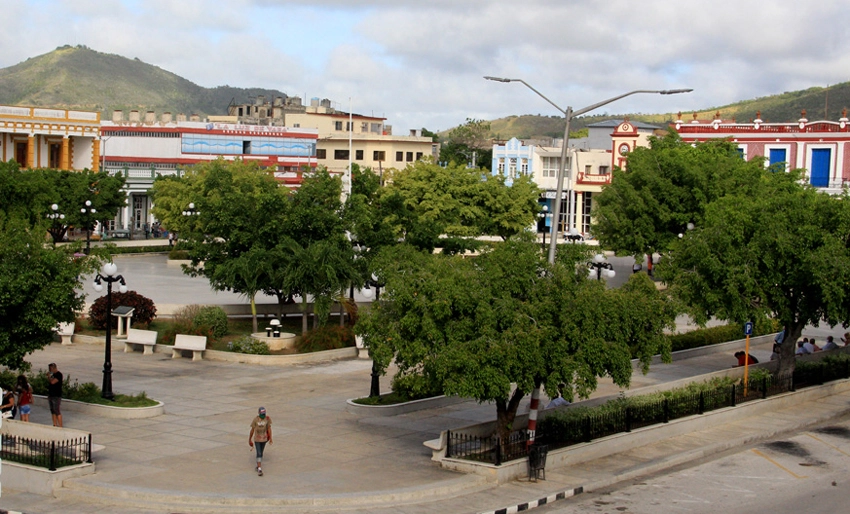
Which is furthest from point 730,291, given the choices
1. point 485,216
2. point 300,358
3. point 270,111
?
point 270,111

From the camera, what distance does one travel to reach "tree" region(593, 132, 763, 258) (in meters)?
50.4

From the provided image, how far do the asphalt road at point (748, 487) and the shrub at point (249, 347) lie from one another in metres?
15.3

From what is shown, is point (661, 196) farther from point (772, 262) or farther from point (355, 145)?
point (355, 145)

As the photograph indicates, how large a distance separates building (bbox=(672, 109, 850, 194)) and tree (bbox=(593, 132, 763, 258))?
11.9 m

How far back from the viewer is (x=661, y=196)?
2044 inches

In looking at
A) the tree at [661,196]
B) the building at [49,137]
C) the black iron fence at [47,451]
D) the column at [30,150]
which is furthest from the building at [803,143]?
the black iron fence at [47,451]

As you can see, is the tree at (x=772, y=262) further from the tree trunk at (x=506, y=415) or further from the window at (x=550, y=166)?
the window at (x=550, y=166)

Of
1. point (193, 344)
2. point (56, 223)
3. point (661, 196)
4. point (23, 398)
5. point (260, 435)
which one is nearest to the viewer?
point (260, 435)

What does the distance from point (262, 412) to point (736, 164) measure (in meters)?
37.9

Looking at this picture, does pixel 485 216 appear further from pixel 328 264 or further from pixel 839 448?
pixel 839 448

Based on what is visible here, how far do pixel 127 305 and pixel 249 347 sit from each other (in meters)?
5.08

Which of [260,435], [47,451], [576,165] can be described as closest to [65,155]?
[576,165]

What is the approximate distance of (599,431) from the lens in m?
22.5

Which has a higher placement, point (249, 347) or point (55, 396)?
point (55, 396)
